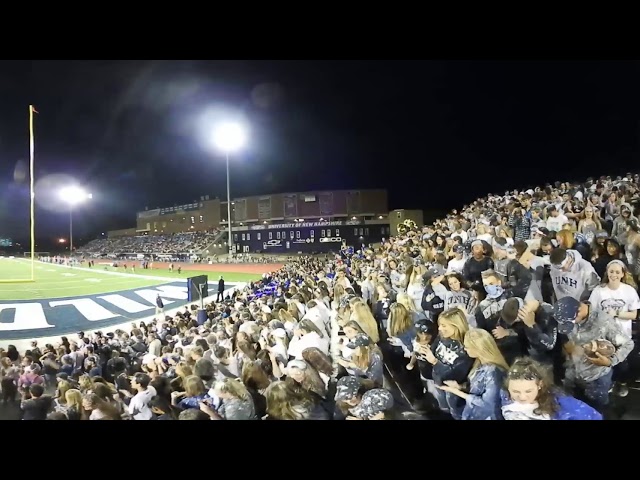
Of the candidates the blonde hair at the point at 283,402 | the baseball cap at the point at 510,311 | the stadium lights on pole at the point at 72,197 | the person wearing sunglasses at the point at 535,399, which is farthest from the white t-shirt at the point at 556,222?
the stadium lights on pole at the point at 72,197

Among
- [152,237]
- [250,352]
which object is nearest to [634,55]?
[250,352]

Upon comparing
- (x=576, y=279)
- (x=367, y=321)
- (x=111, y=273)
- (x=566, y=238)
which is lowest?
(x=367, y=321)

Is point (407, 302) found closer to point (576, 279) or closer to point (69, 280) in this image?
point (576, 279)

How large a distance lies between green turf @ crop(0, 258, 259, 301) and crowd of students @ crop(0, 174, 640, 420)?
17.8 inches

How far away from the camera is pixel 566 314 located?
9.86 ft

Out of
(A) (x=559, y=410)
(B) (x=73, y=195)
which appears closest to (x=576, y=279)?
(A) (x=559, y=410)

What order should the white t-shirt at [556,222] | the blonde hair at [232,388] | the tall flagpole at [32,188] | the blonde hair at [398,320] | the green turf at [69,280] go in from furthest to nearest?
1. the tall flagpole at [32,188]
2. the green turf at [69,280]
3. the white t-shirt at [556,222]
4. the blonde hair at [398,320]
5. the blonde hair at [232,388]

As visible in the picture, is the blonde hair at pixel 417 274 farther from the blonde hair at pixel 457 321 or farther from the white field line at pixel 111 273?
the white field line at pixel 111 273

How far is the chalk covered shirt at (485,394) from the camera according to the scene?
2.66m

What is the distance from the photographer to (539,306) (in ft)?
9.60

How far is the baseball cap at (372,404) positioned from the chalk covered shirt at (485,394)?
573mm

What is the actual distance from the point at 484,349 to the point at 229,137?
2938mm
